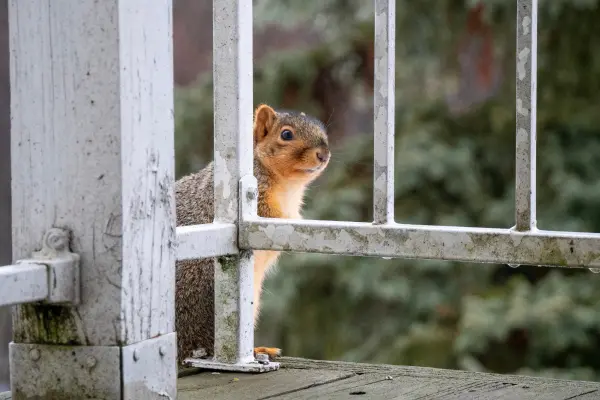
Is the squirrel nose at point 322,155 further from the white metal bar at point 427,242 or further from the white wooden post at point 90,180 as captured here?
the white wooden post at point 90,180

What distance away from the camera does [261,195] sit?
11.2ft

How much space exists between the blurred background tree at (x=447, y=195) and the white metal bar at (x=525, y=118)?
9.97 feet

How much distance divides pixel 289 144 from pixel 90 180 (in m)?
1.90

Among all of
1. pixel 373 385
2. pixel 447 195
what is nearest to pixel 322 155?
pixel 373 385

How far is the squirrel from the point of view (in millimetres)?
2777

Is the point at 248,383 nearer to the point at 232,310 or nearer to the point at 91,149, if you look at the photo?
the point at 232,310

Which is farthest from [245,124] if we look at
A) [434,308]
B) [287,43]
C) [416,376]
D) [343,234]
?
[287,43]

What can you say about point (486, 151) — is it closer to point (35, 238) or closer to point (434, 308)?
point (434, 308)

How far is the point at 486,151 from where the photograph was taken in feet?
20.1

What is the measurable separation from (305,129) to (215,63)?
1.31 metres

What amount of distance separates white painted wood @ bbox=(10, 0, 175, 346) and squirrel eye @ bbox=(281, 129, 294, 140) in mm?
1846

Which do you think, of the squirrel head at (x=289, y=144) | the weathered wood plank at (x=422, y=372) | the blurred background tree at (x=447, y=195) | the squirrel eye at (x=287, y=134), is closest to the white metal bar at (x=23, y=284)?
the weathered wood plank at (x=422, y=372)

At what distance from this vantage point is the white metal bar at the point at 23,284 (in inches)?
67.3

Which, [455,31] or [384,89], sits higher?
[455,31]
